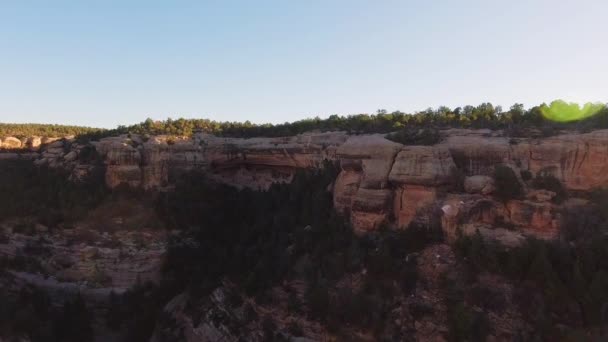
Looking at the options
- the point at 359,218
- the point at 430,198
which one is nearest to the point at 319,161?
the point at 359,218

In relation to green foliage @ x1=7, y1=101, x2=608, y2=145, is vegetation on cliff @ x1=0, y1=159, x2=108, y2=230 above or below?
below

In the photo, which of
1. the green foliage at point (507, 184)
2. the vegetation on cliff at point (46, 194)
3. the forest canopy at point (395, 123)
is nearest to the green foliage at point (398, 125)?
the forest canopy at point (395, 123)

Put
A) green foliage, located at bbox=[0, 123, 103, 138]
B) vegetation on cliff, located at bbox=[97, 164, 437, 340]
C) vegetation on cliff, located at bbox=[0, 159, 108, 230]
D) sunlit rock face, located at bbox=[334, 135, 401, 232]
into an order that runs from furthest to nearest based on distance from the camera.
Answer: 1. green foliage, located at bbox=[0, 123, 103, 138]
2. vegetation on cliff, located at bbox=[0, 159, 108, 230]
3. sunlit rock face, located at bbox=[334, 135, 401, 232]
4. vegetation on cliff, located at bbox=[97, 164, 437, 340]

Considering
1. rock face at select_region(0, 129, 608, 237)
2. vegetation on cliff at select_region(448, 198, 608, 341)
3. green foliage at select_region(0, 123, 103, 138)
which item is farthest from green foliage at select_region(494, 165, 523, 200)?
green foliage at select_region(0, 123, 103, 138)

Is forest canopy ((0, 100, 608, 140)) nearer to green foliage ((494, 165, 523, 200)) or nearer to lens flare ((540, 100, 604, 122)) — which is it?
lens flare ((540, 100, 604, 122))

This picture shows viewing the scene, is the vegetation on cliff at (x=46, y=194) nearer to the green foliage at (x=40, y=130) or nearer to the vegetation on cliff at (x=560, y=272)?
the green foliage at (x=40, y=130)

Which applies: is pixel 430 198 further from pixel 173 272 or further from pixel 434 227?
pixel 173 272

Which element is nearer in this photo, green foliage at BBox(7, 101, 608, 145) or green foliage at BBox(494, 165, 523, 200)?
green foliage at BBox(494, 165, 523, 200)
